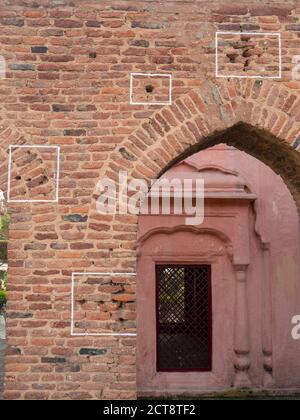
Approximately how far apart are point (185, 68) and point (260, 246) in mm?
4467

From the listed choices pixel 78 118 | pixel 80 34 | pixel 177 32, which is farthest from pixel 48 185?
pixel 177 32

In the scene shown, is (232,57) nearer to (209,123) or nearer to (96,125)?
(209,123)

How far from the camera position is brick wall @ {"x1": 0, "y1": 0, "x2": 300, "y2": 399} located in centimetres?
489

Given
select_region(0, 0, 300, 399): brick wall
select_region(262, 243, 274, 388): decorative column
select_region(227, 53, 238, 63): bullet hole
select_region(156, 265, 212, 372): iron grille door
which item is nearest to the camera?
select_region(0, 0, 300, 399): brick wall

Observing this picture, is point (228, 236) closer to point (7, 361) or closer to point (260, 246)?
point (260, 246)

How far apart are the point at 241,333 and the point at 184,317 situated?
933mm

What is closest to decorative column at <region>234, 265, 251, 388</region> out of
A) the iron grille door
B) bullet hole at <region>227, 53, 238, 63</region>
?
the iron grille door

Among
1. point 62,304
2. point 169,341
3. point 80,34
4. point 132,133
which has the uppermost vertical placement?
point 80,34

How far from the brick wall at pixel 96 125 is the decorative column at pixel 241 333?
386 centimetres

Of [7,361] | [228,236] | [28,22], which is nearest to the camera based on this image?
[7,361]

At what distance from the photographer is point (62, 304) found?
493 cm

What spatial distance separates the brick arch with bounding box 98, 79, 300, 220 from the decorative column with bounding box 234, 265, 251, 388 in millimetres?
3888

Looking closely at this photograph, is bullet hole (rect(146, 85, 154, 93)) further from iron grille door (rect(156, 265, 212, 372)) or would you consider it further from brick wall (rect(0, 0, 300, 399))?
iron grille door (rect(156, 265, 212, 372))

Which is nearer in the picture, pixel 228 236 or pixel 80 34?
pixel 80 34
